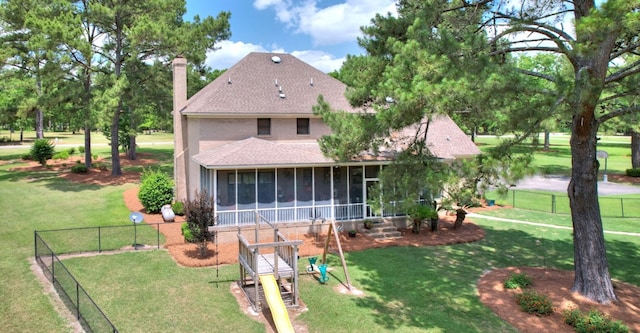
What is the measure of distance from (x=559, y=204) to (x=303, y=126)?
18.3m

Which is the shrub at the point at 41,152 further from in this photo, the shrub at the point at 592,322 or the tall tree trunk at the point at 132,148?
the shrub at the point at 592,322

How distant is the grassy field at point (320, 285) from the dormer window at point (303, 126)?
784cm

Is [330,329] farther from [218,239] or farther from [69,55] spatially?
[69,55]

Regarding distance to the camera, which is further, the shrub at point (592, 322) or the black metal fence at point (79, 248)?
the black metal fence at point (79, 248)

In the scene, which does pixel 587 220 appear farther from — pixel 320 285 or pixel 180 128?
pixel 180 128

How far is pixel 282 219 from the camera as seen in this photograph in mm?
20844

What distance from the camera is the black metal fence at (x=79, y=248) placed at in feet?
39.2

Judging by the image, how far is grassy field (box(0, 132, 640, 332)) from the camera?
1225 cm

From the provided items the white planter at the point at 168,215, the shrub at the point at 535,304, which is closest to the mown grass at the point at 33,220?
the white planter at the point at 168,215

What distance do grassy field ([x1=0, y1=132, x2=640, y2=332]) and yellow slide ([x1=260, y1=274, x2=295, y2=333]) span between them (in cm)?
59

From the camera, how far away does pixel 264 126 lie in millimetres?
23562

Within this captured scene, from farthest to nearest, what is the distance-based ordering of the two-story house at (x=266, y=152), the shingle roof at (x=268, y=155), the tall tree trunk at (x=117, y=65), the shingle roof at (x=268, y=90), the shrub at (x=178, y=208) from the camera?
1. the tall tree trunk at (x=117, y=65)
2. the shrub at (x=178, y=208)
3. the shingle roof at (x=268, y=90)
4. the two-story house at (x=266, y=152)
5. the shingle roof at (x=268, y=155)

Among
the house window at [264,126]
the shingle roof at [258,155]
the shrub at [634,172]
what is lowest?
the shrub at [634,172]

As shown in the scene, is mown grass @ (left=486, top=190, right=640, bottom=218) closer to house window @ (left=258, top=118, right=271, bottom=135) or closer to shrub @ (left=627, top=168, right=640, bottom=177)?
shrub @ (left=627, top=168, right=640, bottom=177)
